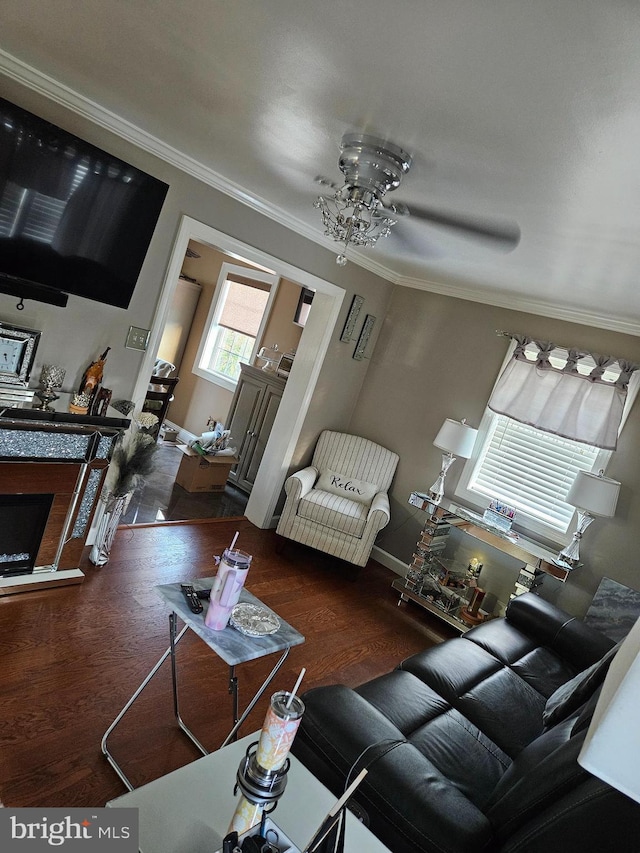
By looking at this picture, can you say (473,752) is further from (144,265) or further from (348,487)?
(144,265)

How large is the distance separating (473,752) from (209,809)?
3.98ft

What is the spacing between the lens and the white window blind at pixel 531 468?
3.95 meters

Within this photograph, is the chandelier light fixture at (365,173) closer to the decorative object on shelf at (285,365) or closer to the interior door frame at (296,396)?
the interior door frame at (296,396)

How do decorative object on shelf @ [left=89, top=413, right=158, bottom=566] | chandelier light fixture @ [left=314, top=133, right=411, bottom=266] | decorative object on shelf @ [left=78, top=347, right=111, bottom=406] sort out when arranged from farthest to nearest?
decorative object on shelf @ [left=89, top=413, right=158, bottom=566], decorative object on shelf @ [left=78, top=347, right=111, bottom=406], chandelier light fixture @ [left=314, top=133, right=411, bottom=266]

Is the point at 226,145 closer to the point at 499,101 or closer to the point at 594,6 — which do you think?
the point at 499,101

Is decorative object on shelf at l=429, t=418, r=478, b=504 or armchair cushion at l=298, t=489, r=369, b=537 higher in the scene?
decorative object on shelf at l=429, t=418, r=478, b=504

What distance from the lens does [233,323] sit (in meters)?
6.82

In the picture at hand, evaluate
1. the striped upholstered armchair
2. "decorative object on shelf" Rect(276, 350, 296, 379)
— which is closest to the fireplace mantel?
the striped upholstered armchair

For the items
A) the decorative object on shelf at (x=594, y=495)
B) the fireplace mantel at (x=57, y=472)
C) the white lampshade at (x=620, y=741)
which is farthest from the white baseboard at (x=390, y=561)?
the white lampshade at (x=620, y=741)

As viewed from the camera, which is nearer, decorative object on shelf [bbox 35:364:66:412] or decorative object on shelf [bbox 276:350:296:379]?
decorative object on shelf [bbox 35:364:66:412]

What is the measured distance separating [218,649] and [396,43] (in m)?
1.85

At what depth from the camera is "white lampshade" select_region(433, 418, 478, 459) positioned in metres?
4.17

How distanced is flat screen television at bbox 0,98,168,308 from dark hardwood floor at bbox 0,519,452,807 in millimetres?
1607

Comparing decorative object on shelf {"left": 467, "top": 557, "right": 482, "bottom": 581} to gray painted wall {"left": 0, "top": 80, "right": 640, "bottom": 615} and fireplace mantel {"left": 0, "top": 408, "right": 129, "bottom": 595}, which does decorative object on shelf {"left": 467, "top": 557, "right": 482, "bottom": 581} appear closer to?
gray painted wall {"left": 0, "top": 80, "right": 640, "bottom": 615}
